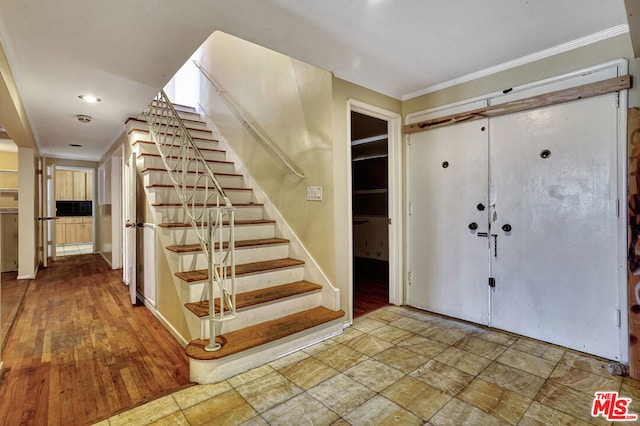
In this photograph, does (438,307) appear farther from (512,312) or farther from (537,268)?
(537,268)

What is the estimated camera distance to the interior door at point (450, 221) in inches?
105

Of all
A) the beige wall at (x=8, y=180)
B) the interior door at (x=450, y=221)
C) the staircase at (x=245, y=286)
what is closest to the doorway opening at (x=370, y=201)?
the interior door at (x=450, y=221)

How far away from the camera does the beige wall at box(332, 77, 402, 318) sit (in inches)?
103

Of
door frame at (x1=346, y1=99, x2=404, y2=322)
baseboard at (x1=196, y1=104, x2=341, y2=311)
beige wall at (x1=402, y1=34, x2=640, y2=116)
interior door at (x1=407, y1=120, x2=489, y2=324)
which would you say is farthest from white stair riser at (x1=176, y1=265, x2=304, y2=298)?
beige wall at (x1=402, y1=34, x2=640, y2=116)

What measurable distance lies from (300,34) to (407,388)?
2.27 m

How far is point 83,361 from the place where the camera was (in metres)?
2.23

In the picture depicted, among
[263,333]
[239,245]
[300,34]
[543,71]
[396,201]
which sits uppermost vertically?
[300,34]

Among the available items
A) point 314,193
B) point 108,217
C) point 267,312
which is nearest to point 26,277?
point 108,217

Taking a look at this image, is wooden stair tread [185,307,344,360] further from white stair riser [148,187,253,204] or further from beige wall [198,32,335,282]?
white stair riser [148,187,253,204]

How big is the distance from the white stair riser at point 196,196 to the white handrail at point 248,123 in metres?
0.71

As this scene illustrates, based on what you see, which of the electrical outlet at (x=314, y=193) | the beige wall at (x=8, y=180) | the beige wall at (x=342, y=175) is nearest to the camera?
the beige wall at (x=342, y=175)

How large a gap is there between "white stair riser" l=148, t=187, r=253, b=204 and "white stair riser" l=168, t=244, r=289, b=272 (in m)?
0.56

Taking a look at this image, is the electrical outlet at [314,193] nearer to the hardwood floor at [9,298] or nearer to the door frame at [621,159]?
the door frame at [621,159]

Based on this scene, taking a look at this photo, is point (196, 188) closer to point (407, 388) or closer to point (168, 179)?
point (168, 179)
